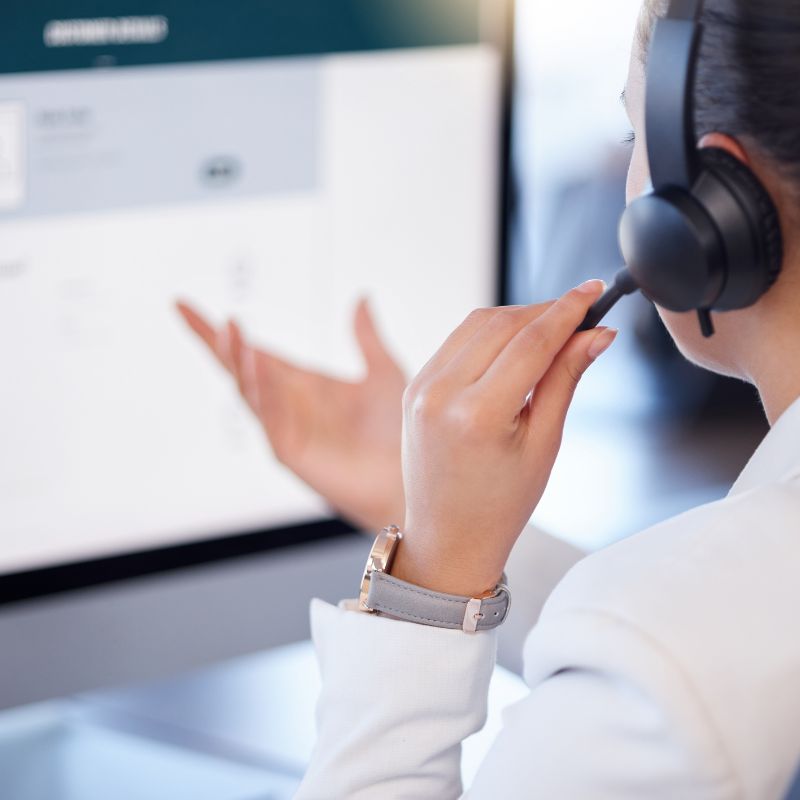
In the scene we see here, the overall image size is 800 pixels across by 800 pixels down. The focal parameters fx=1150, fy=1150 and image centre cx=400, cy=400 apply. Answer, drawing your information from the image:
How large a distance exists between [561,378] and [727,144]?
131 millimetres

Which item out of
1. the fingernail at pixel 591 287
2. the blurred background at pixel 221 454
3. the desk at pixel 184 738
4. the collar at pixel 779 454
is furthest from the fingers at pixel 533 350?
the desk at pixel 184 738

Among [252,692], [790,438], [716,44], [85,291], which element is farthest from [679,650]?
[252,692]

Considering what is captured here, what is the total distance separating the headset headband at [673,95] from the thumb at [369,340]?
0.38 m

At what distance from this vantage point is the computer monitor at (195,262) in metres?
0.72

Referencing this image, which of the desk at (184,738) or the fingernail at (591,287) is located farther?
the desk at (184,738)

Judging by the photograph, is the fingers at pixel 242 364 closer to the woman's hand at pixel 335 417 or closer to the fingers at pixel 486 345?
the woman's hand at pixel 335 417

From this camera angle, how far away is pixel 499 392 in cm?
51

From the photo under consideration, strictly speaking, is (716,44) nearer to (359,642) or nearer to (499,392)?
(499,392)

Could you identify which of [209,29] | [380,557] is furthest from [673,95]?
[209,29]

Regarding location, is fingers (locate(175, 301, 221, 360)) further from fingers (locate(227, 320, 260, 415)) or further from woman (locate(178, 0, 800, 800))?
woman (locate(178, 0, 800, 800))

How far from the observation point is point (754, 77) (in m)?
0.45

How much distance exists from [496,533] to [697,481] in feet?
5.55

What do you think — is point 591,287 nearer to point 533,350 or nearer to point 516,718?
point 533,350

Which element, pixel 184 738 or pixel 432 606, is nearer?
pixel 432 606
